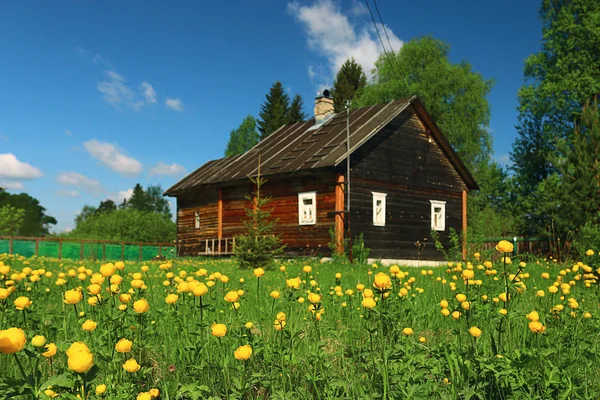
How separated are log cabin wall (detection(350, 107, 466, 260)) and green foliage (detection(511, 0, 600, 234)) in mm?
6918

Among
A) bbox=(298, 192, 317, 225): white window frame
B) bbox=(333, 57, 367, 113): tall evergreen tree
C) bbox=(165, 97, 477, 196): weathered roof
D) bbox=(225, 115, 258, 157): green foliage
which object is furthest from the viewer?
bbox=(225, 115, 258, 157): green foliage

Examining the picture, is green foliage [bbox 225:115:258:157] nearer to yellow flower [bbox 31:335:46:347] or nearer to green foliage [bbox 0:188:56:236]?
green foliage [bbox 0:188:56:236]

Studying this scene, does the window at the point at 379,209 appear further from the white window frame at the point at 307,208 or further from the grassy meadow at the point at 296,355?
the grassy meadow at the point at 296,355

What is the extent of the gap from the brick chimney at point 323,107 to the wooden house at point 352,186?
0.17 feet

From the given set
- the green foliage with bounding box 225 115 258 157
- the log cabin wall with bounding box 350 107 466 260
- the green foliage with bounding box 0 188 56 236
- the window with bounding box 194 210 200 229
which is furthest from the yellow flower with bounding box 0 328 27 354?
the green foliage with bounding box 0 188 56 236

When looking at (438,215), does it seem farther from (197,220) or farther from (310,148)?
(197,220)

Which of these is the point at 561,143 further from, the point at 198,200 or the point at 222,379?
the point at 222,379

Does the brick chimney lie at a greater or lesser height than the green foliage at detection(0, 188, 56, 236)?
greater

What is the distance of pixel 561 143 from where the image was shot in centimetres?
2297

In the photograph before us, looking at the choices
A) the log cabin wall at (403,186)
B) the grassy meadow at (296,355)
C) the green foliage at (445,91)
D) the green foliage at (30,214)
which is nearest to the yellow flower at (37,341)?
the grassy meadow at (296,355)

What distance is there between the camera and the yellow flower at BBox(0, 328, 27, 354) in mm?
1681

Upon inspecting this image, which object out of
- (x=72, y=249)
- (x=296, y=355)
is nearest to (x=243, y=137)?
(x=72, y=249)

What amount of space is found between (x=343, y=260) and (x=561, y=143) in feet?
44.1

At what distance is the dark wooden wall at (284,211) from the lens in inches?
762
